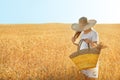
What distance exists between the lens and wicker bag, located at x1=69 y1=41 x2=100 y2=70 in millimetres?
7516

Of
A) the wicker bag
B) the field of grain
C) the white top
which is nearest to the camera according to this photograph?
the wicker bag

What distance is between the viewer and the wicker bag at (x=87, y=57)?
7516 mm

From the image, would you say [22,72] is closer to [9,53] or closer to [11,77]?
[11,77]

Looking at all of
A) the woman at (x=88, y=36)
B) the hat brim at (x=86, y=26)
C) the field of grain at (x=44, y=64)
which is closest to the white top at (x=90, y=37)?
the woman at (x=88, y=36)

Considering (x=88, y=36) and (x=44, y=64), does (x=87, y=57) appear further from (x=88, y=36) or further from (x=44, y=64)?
(x=44, y=64)

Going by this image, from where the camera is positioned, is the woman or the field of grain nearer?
the woman

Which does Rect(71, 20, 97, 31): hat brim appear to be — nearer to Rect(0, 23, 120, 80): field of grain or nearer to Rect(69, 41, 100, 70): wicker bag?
Rect(69, 41, 100, 70): wicker bag

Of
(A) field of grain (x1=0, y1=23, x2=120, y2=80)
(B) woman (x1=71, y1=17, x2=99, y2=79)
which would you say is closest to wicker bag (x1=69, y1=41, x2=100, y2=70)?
(B) woman (x1=71, y1=17, x2=99, y2=79)

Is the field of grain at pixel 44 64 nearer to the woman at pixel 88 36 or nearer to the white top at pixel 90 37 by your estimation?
the woman at pixel 88 36

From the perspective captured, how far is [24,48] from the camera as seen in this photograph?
11.5 metres

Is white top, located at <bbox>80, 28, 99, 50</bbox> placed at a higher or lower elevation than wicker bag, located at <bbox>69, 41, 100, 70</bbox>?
higher

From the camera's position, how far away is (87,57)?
761 centimetres

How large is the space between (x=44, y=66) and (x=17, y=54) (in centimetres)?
122

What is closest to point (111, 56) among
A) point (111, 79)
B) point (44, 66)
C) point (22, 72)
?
point (111, 79)
